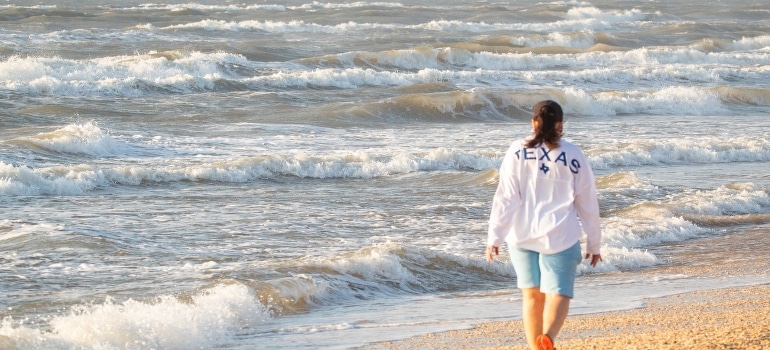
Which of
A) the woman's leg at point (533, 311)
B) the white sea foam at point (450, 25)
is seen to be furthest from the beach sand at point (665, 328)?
the white sea foam at point (450, 25)

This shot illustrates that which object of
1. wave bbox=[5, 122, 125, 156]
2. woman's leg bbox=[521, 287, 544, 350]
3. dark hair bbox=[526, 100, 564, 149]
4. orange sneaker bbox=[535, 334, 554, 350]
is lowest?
wave bbox=[5, 122, 125, 156]

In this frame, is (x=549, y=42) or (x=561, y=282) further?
(x=549, y=42)

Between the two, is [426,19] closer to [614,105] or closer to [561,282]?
[614,105]

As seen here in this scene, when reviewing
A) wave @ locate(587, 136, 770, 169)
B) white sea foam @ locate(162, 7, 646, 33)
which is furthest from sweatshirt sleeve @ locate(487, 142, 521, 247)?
white sea foam @ locate(162, 7, 646, 33)

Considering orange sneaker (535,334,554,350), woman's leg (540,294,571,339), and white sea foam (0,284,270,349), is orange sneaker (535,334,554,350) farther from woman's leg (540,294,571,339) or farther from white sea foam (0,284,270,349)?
white sea foam (0,284,270,349)

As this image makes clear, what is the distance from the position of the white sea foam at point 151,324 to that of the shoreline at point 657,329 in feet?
3.63

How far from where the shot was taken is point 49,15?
144 feet

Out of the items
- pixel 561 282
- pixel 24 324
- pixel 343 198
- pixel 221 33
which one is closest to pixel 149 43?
pixel 221 33

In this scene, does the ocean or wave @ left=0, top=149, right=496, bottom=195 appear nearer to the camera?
the ocean

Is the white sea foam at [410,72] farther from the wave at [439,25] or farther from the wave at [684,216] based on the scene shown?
the wave at [439,25]

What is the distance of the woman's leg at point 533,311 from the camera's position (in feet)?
17.3

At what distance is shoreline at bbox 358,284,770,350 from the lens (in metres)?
6.10

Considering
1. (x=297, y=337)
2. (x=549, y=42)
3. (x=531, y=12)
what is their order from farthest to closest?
(x=531, y=12) → (x=549, y=42) → (x=297, y=337)

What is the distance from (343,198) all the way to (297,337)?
19.8 ft
